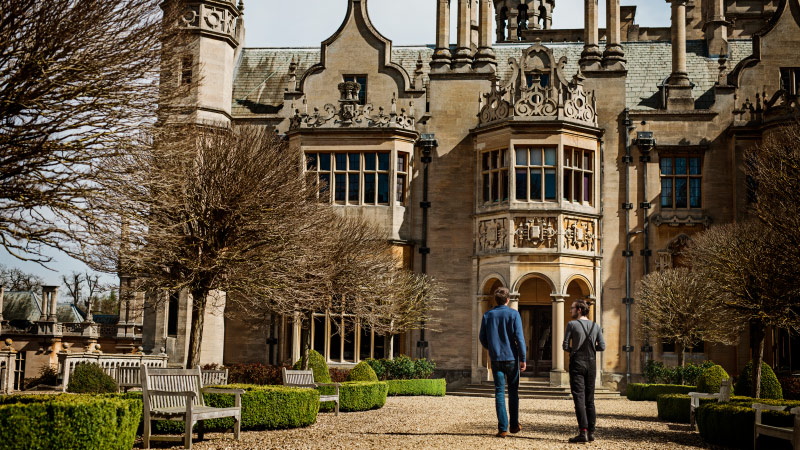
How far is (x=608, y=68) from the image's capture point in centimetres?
3297

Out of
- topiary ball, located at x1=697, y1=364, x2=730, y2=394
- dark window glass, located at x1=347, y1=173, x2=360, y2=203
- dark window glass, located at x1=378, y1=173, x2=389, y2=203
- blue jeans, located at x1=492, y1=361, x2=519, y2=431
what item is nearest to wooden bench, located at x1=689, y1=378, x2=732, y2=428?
topiary ball, located at x1=697, y1=364, x2=730, y2=394

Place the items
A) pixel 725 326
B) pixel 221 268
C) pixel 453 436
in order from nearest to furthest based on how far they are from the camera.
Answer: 1. pixel 453 436
2. pixel 221 268
3. pixel 725 326

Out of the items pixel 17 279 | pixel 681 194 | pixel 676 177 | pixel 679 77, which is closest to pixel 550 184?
pixel 676 177

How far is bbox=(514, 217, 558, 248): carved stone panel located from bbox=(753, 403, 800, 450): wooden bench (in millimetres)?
17167

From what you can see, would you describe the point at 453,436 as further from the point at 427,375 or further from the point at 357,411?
the point at 427,375

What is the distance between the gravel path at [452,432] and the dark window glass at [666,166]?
12.9m

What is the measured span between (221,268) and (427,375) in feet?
40.4

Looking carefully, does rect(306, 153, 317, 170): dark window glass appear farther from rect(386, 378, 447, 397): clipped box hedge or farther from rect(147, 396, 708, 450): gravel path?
rect(147, 396, 708, 450): gravel path

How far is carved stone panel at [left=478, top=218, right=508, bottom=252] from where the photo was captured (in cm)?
3095

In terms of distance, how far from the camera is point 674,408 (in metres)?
19.0

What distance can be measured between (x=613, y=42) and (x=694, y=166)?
17.4ft

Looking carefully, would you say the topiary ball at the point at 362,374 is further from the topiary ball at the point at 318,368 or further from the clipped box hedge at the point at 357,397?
the clipped box hedge at the point at 357,397

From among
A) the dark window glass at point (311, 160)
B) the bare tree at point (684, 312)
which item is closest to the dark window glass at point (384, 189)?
the dark window glass at point (311, 160)

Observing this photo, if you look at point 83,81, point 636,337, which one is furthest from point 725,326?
point 83,81
